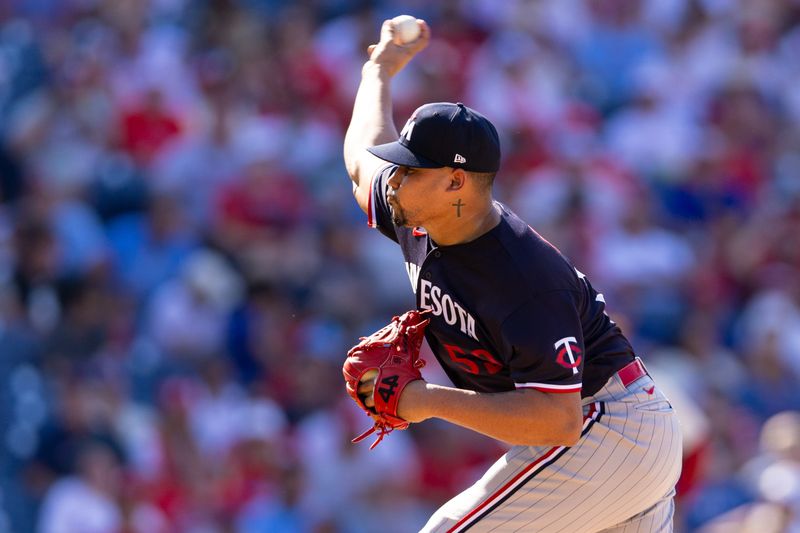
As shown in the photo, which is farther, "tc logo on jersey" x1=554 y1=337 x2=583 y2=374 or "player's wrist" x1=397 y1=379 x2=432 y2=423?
"player's wrist" x1=397 y1=379 x2=432 y2=423

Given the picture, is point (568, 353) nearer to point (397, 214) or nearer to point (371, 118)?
point (397, 214)

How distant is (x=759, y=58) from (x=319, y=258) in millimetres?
4505

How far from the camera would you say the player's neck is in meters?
3.77

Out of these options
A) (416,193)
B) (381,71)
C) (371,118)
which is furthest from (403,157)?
(381,71)

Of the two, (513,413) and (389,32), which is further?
(389,32)

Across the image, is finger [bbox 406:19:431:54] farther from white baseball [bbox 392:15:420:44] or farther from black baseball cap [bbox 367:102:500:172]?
black baseball cap [bbox 367:102:500:172]

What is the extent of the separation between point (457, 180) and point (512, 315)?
446 mm

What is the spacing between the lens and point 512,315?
3.61 metres

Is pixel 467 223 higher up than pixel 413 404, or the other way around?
pixel 467 223

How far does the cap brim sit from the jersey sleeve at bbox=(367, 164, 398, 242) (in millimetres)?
402

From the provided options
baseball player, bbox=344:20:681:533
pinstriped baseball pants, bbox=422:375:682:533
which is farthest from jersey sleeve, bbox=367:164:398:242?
pinstriped baseball pants, bbox=422:375:682:533

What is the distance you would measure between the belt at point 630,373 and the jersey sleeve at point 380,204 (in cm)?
89

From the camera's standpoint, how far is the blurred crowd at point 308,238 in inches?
297

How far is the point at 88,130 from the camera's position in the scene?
894 centimetres
